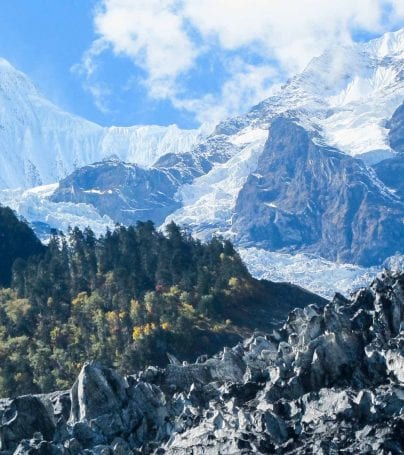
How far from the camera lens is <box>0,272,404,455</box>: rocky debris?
194 feet

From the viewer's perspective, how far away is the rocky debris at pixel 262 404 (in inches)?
2324

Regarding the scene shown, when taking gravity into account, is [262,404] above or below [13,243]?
below

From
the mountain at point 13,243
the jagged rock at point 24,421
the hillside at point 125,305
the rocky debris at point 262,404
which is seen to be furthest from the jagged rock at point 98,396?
the mountain at point 13,243

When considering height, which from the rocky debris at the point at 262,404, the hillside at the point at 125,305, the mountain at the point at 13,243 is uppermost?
the mountain at the point at 13,243

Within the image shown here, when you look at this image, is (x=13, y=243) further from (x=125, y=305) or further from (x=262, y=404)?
(x=262, y=404)

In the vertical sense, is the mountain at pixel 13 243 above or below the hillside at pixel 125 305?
above

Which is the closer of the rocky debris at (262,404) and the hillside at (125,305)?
the rocky debris at (262,404)

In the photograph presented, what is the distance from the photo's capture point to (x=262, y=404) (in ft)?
225

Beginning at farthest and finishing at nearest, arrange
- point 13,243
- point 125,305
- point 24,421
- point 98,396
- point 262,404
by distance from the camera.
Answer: point 13,243 → point 125,305 → point 98,396 → point 24,421 → point 262,404

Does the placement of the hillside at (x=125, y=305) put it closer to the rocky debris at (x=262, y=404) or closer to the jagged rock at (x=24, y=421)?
the rocky debris at (x=262, y=404)

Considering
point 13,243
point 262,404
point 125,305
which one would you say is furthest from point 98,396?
point 13,243

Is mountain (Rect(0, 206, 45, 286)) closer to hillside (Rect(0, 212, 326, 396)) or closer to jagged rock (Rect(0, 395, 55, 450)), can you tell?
hillside (Rect(0, 212, 326, 396))

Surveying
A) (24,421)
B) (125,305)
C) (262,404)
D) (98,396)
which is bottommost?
(262,404)

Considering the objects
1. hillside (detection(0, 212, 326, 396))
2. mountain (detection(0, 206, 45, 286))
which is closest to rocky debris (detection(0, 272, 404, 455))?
hillside (detection(0, 212, 326, 396))
